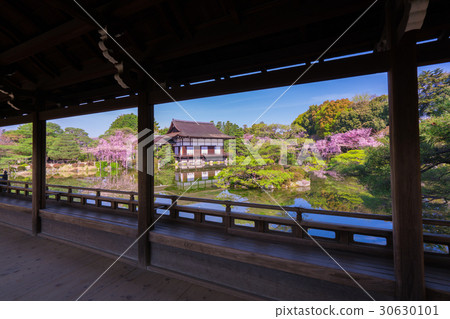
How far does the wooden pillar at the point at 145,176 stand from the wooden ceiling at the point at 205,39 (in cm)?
21

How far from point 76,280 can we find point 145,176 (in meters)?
1.35

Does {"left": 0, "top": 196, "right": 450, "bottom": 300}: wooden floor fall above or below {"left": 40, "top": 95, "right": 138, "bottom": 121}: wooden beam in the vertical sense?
below

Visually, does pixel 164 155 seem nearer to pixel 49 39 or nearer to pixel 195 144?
pixel 195 144

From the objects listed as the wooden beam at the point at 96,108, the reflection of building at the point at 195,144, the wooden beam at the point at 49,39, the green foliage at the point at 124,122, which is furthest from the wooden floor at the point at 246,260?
the green foliage at the point at 124,122

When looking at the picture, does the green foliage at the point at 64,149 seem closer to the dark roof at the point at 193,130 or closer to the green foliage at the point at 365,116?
the dark roof at the point at 193,130

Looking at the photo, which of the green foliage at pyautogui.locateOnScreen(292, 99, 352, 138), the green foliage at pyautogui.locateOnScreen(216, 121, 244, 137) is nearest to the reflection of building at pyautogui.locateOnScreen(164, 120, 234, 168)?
the green foliage at pyautogui.locateOnScreen(216, 121, 244, 137)

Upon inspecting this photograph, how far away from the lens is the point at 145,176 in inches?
100

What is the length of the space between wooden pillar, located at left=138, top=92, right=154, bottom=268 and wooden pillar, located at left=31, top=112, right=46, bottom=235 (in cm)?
241

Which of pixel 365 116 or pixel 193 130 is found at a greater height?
pixel 193 130

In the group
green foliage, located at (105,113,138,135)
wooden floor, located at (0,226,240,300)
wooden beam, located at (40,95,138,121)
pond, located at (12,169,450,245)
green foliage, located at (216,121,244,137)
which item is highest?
green foliage, located at (105,113,138,135)

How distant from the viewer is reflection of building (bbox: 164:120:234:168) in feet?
33.0

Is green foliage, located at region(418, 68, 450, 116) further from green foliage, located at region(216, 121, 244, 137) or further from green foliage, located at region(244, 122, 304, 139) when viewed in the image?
green foliage, located at region(216, 121, 244, 137)

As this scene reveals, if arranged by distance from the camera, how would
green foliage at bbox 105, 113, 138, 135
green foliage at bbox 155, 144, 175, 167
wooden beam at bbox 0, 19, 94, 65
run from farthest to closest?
green foliage at bbox 105, 113, 138, 135 → green foliage at bbox 155, 144, 175, 167 → wooden beam at bbox 0, 19, 94, 65

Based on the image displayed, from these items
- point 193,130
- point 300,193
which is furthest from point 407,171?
point 193,130
